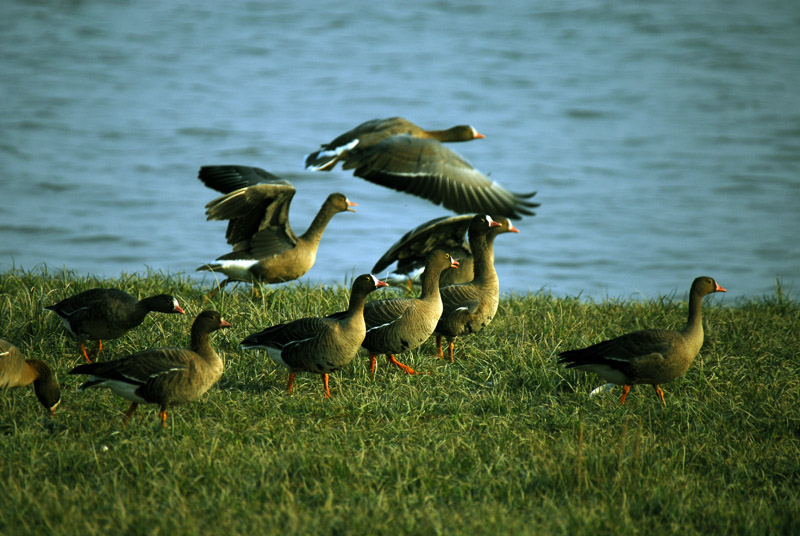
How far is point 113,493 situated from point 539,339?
3.92 meters

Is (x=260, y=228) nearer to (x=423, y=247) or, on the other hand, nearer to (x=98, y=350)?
(x=423, y=247)

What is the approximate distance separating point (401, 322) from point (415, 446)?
49.8 inches

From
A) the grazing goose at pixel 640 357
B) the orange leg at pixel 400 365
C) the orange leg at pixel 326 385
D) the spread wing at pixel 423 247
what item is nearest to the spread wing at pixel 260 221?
the spread wing at pixel 423 247

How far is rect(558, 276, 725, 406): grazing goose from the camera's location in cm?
626

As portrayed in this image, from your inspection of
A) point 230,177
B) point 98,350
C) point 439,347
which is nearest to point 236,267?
point 230,177

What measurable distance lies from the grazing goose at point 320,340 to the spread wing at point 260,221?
89.1 inches

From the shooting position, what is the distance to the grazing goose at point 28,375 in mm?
5758

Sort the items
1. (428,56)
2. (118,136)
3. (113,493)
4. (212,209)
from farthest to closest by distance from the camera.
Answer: (428,56)
(118,136)
(212,209)
(113,493)

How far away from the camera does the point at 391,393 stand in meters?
6.44

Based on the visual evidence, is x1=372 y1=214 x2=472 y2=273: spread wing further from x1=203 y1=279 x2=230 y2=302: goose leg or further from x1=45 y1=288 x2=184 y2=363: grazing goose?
x1=45 y1=288 x2=184 y2=363: grazing goose

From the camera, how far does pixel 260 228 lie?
8922 mm

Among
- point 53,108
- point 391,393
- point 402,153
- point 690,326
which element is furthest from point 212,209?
point 53,108

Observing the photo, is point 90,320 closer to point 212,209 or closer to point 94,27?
point 212,209

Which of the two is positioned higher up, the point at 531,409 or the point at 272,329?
the point at 272,329
